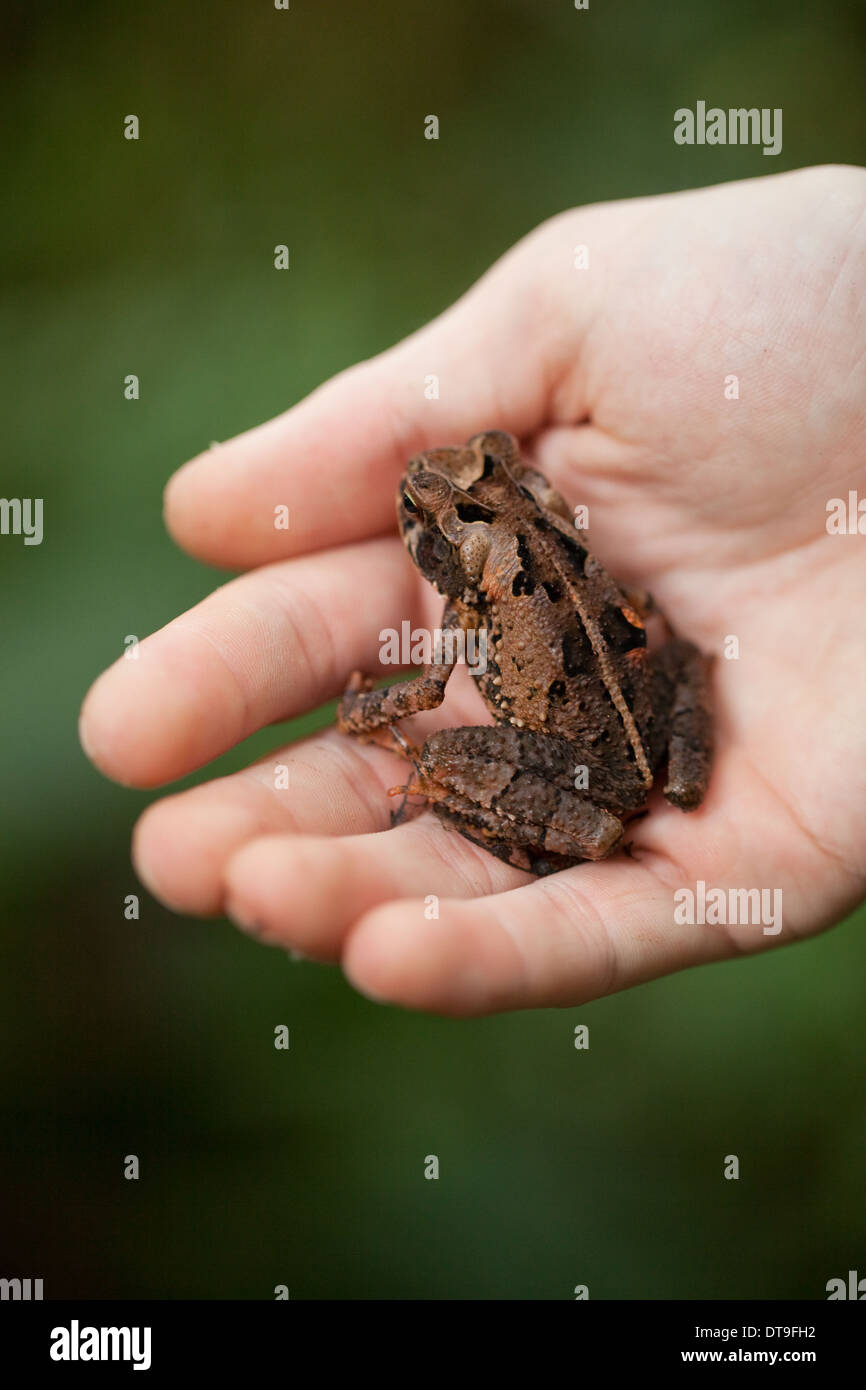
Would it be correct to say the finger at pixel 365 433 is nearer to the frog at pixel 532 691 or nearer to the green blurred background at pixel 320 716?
the frog at pixel 532 691

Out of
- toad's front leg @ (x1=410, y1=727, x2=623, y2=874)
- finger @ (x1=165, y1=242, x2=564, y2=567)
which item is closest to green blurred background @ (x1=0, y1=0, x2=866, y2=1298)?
finger @ (x1=165, y1=242, x2=564, y2=567)

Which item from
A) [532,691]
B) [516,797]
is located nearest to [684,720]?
[532,691]

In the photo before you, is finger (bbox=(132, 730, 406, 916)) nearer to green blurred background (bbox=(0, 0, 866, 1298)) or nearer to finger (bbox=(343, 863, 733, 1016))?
finger (bbox=(343, 863, 733, 1016))

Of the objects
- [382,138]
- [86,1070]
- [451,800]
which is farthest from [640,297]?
[86,1070]

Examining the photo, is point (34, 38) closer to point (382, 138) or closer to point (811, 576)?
point (382, 138)

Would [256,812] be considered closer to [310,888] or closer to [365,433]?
[310,888]

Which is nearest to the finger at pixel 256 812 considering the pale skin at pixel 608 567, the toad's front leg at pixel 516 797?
the pale skin at pixel 608 567
